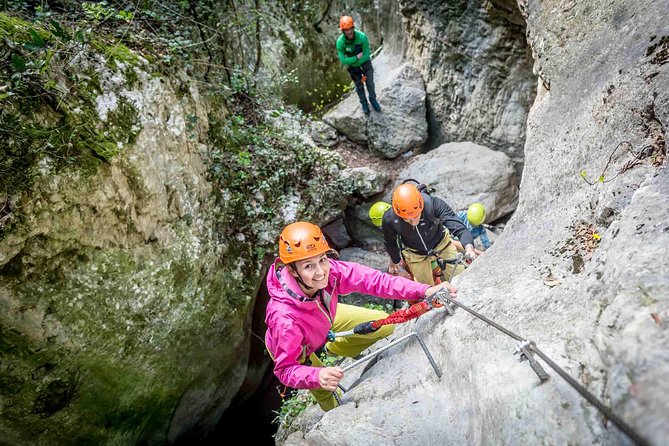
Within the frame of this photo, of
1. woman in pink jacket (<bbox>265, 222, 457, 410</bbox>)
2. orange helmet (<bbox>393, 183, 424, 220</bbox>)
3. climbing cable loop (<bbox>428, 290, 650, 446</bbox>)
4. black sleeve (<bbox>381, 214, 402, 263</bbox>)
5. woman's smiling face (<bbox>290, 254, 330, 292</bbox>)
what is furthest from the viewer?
black sleeve (<bbox>381, 214, 402, 263</bbox>)

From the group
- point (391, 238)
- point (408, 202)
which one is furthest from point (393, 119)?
point (408, 202)

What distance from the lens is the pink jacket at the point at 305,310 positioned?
Answer: 3670mm

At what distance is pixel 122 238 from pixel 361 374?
373 cm

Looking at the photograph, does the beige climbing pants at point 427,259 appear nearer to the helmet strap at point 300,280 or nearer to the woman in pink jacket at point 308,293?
the woman in pink jacket at point 308,293

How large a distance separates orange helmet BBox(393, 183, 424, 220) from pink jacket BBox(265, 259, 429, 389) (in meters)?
1.69

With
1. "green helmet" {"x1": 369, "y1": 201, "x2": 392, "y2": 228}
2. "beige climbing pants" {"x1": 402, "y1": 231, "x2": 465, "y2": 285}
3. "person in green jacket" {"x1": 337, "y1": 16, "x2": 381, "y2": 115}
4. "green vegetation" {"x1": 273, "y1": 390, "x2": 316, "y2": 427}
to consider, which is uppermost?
"person in green jacket" {"x1": 337, "y1": 16, "x2": 381, "y2": 115}

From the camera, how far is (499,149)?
9.69 metres

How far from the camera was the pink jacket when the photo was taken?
3670 mm

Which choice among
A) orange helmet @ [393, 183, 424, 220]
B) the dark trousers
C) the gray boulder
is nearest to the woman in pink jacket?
orange helmet @ [393, 183, 424, 220]

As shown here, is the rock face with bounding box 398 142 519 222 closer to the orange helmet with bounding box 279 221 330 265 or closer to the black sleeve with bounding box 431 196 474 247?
the black sleeve with bounding box 431 196 474 247

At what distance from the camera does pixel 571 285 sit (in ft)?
8.18

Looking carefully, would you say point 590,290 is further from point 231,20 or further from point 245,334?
point 231,20

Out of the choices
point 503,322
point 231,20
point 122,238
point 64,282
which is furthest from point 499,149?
point 64,282

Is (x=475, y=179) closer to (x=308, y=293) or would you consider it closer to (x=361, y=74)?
(x=361, y=74)
